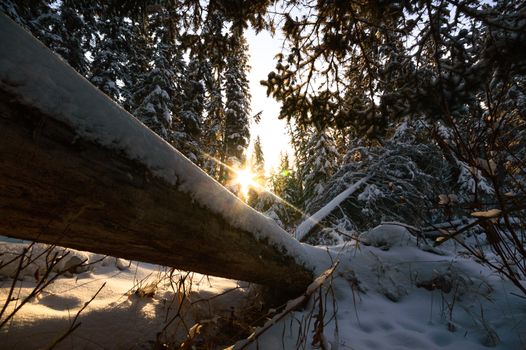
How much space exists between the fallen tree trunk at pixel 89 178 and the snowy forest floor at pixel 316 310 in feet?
1.39

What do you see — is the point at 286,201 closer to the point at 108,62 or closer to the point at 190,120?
the point at 190,120

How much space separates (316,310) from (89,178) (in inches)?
87.2

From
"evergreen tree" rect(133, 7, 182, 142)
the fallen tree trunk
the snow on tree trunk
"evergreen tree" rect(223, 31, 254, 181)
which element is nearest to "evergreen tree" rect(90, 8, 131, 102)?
"evergreen tree" rect(133, 7, 182, 142)

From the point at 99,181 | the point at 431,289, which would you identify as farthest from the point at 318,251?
the point at 99,181

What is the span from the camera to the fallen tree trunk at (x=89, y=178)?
106cm

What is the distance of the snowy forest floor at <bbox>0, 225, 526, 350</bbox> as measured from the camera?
5.89 feet

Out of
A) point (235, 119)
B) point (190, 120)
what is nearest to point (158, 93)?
point (190, 120)

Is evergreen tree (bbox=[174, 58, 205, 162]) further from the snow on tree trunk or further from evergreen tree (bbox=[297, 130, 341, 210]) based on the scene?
the snow on tree trunk

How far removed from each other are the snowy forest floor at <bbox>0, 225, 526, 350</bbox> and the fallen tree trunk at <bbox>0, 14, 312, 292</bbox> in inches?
16.7

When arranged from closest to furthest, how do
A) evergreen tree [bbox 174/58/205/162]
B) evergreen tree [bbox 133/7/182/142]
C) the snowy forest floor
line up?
the snowy forest floor
evergreen tree [bbox 133/7/182/142]
evergreen tree [bbox 174/58/205/162]

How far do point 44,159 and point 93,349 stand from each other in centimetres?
129

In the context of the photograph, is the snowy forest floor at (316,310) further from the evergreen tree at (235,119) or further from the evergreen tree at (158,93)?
the evergreen tree at (235,119)

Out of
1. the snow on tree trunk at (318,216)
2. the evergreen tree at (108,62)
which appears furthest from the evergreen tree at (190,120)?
the snow on tree trunk at (318,216)

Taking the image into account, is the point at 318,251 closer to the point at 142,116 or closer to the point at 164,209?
the point at 164,209
